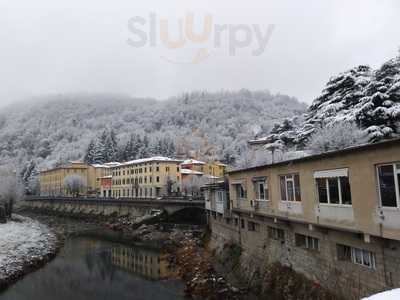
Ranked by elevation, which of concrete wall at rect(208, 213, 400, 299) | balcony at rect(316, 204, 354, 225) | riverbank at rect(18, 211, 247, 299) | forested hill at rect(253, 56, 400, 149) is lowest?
riverbank at rect(18, 211, 247, 299)

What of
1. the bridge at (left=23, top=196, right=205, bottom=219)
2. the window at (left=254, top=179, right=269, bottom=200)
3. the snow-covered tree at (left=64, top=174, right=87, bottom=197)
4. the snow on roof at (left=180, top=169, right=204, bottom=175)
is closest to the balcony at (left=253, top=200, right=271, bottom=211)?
the window at (left=254, top=179, right=269, bottom=200)

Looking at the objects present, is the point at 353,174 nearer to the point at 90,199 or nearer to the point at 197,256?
the point at 197,256

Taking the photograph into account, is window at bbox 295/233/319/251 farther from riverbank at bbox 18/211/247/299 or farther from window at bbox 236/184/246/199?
window at bbox 236/184/246/199

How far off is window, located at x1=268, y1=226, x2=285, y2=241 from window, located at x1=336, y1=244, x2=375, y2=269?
477 centimetres

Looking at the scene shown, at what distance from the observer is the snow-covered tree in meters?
106

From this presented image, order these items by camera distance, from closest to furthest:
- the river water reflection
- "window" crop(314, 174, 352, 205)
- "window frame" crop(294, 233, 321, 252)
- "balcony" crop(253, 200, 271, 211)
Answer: "window" crop(314, 174, 352, 205), "window frame" crop(294, 233, 321, 252), "balcony" crop(253, 200, 271, 211), the river water reflection

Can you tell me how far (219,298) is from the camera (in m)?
18.1

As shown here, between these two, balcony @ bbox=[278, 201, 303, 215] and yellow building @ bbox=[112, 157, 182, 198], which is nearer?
balcony @ bbox=[278, 201, 303, 215]

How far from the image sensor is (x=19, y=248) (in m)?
32.4

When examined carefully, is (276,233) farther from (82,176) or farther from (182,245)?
(82,176)

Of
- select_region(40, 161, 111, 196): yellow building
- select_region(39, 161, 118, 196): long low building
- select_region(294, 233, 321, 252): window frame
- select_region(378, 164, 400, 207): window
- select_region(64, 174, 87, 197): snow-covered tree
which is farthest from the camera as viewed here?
select_region(40, 161, 111, 196): yellow building

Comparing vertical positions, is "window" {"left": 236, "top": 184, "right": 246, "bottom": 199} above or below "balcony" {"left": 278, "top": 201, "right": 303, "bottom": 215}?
above

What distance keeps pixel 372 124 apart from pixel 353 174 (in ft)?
60.8

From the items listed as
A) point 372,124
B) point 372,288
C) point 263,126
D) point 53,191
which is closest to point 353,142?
point 372,124
